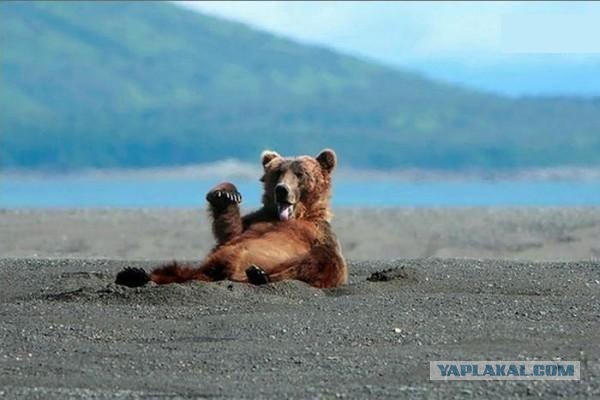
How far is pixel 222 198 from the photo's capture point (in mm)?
8633

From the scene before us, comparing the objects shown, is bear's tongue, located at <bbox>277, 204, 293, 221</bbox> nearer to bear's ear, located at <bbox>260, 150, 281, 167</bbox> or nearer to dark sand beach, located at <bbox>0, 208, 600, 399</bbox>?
bear's ear, located at <bbox>260, 150, 281, 167</bbox>

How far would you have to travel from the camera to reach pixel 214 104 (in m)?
37.8

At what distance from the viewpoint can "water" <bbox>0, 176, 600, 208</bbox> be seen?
25.0 m

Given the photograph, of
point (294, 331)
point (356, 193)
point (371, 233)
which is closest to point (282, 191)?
point (294, 331)

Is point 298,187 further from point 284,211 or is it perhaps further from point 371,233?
point 371,233

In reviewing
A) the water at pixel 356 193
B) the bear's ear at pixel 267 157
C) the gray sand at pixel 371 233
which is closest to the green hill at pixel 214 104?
the water at pixel 356 193

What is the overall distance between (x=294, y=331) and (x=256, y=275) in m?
1.17

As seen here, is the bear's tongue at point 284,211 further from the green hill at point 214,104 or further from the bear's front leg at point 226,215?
the green hill at point 214,104

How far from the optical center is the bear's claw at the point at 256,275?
8.05m

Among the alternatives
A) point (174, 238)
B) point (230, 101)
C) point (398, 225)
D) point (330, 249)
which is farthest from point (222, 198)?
point (230, 101)

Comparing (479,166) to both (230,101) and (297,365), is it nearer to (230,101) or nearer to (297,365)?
(230,101)

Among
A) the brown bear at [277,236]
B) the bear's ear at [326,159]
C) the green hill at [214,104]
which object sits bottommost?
the brown bear at [277,236]

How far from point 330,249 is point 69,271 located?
5.67ft

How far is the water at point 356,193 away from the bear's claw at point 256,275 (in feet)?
52.0
